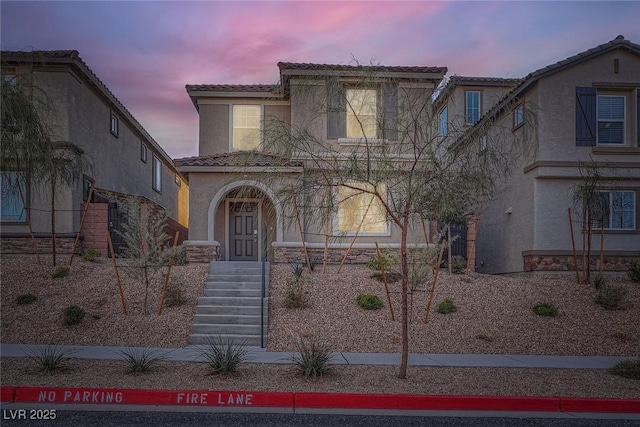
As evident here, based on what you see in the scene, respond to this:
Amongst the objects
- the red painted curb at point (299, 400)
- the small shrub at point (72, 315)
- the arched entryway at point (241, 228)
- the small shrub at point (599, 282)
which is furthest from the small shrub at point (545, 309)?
the small shrub at point (72, 315)

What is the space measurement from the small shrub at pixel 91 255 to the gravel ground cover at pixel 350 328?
407mm

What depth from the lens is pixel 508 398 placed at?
26.2 feet

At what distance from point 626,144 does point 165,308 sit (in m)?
14.9

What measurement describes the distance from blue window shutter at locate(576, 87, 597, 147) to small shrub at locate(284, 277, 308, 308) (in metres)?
10.3

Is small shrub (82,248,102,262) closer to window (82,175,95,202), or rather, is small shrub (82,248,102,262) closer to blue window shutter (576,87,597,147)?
window (82,175,95,202)

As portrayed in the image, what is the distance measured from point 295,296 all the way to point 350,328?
1.74m

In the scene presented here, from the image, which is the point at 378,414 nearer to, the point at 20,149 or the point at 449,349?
the point at 449,349

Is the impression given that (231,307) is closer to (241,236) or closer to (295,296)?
(295,296)

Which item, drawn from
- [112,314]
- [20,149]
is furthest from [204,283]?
[20,149]

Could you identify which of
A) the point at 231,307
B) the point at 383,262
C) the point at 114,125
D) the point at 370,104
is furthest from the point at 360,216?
the point at 114,125

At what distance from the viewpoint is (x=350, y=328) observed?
1290 cm

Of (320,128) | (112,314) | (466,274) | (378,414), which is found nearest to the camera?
(378,414)

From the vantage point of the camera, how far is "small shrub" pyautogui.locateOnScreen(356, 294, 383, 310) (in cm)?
1389

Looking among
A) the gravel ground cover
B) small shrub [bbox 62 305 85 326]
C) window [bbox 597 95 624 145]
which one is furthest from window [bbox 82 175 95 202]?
window [bbox 597 95 624 145]
